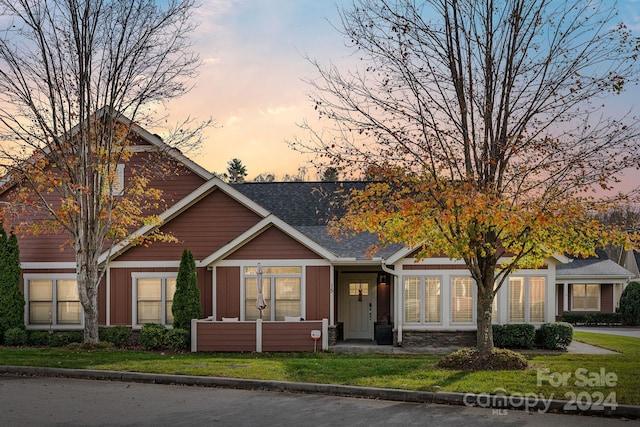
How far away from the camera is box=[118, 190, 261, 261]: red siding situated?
21578mm

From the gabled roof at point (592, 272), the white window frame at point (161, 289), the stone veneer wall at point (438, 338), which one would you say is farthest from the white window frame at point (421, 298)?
the gabled roof at point (592, 272)

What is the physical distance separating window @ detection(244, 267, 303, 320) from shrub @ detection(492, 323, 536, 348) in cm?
609

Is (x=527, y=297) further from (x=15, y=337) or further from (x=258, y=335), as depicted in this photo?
(x=15, y=337)

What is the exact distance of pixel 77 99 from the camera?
18641 mm

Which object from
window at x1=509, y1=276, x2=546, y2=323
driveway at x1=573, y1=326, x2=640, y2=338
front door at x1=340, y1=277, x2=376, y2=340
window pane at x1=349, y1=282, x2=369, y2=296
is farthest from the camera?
driveway at x1=573, y1=326, x2=640, y2=338

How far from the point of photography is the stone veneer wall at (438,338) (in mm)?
20516

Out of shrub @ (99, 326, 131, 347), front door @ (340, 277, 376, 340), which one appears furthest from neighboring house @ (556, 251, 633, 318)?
shrub @ (99, 326, 131, 347)

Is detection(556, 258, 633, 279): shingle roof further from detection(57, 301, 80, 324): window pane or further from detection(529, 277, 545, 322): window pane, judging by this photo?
detection(57, 301, 80, 324): window pane

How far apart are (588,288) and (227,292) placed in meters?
25.0

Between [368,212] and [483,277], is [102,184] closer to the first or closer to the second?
[368,212]

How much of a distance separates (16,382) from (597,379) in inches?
434

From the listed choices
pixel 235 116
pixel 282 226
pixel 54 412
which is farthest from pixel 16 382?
pixel 235 116

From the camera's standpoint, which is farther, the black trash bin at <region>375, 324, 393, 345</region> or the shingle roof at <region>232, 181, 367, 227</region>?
the shingle roof at <region>232, 181, 367, 227</region>

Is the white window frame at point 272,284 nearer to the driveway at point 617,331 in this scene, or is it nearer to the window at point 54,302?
the window at point 54,302
